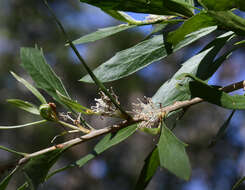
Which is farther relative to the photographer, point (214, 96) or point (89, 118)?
point (89, 118)

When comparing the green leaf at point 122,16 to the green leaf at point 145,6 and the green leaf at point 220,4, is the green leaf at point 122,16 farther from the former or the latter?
the green leaf at point 220,4

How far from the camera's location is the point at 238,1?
476 mm

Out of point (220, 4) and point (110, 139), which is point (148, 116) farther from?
point (220, 4)

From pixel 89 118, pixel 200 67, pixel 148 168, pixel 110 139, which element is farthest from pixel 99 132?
pixel 89 118

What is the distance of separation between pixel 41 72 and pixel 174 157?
30cm

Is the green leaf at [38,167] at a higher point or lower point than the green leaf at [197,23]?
lower

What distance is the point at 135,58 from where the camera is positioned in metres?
0.68

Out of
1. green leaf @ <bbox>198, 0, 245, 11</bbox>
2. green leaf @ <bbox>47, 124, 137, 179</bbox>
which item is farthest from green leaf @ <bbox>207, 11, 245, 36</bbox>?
green leaf @ <bbox>47, 124, 137, 179</bbox>

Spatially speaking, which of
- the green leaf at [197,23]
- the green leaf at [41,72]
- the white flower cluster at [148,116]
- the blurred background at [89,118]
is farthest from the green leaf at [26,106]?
the blurred background at [89,118]

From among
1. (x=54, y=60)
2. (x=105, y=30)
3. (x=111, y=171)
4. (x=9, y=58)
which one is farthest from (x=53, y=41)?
(x=105, y=30)

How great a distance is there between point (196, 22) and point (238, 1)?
Answer: 7 centimetres

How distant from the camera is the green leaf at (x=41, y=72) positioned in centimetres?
62

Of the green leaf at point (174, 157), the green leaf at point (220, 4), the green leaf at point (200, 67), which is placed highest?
the green leaf at point (220, 4)

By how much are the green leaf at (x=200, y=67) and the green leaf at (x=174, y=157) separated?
15 centimetres
